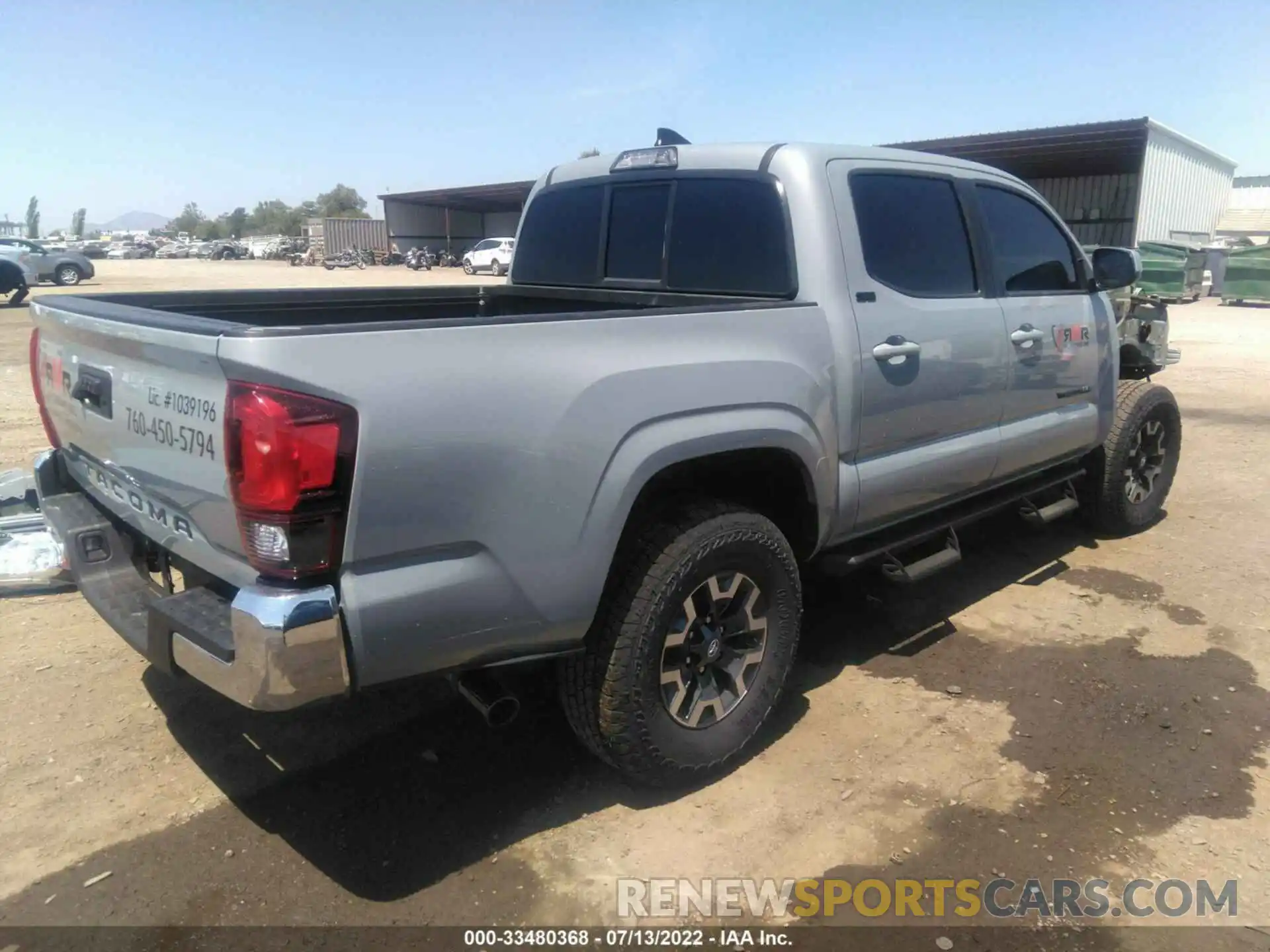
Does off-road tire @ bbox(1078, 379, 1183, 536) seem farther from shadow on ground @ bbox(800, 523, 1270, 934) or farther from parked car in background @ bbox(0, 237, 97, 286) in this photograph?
parked car in background @ bbox(0, 237, 97, 286)

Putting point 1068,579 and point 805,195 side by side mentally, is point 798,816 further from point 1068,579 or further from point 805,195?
point 1068,579

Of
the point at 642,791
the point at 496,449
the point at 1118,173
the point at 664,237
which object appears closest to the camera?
the point at 496,449

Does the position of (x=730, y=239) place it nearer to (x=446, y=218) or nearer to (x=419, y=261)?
(x=419, y=261)

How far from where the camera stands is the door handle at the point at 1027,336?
13.4 ft

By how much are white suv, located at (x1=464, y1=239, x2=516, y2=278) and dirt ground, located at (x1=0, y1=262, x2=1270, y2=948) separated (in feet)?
114

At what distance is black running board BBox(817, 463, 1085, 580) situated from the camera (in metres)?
3.54

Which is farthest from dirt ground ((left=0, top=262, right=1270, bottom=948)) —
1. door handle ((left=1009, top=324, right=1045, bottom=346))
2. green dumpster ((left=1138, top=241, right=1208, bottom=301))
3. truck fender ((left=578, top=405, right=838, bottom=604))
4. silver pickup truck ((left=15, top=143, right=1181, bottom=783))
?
green dumpster ((left=1138, top=241, right=1208, bottom=301))

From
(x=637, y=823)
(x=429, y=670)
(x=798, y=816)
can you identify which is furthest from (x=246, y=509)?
(x=798, y=816)

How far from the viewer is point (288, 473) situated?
6.86ft

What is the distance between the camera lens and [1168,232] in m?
26.8

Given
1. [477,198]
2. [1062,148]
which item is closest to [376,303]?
[1062,148]

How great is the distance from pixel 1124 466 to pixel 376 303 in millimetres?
4092

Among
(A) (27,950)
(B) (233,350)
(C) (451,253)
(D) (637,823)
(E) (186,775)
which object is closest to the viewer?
(B) (233,350)

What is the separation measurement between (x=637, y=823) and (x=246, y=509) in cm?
152
